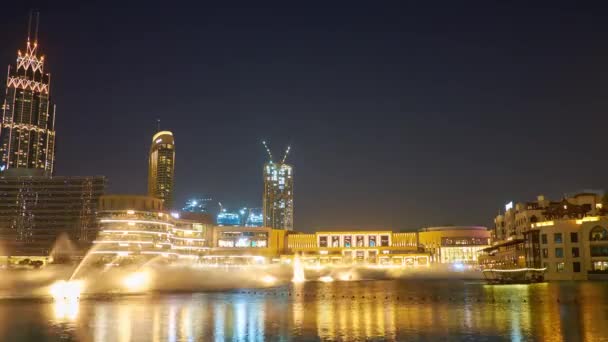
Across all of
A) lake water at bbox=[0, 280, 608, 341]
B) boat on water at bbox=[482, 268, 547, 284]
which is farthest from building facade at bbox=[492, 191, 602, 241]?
lake water at bbox=[0, 280, 608, 341]

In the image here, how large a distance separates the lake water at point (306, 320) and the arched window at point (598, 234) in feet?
209

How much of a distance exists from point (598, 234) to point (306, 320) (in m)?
95.9

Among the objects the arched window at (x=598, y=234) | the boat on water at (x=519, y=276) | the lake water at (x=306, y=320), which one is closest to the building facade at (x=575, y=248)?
the arched window at (x=598, y=234)

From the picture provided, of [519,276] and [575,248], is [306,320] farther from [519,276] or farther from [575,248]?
[575,248]

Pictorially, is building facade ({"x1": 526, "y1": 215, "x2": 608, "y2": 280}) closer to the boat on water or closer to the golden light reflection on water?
the boat on water

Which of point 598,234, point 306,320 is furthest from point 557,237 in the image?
point 306,320

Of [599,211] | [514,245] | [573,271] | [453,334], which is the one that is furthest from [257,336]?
[514,245]

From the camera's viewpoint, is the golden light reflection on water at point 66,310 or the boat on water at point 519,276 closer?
the golden light reflection on water at point 66,310

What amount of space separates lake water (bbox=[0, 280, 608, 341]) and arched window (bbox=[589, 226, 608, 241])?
6377 centimetres

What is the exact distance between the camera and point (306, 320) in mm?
42469

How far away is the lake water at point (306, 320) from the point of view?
33.8 meters

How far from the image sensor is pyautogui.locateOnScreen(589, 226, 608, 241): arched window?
116062mm

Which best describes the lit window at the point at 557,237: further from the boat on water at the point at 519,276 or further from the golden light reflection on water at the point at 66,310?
the golden light reflection on water at the point at 66,310

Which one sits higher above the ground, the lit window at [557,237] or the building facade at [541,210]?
the building facade at [541,210]
